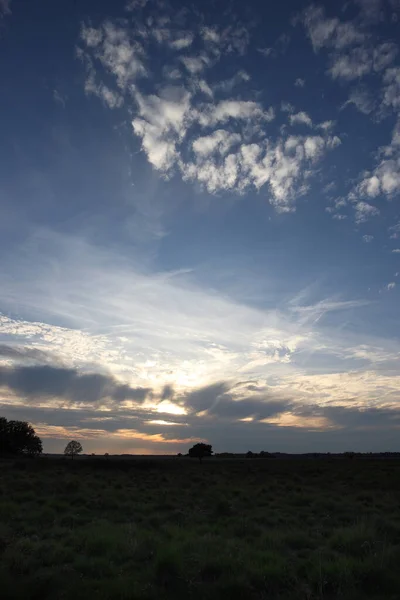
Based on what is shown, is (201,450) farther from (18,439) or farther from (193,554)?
(193,554)

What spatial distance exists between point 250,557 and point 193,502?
12.7m

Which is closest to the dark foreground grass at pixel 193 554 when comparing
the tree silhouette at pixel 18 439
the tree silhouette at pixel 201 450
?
the tree silhouette at pixel 18 439

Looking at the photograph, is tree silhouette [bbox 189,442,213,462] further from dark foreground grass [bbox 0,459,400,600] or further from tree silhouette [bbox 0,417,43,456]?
dark foreground grass [bbox 0,459,400,600]

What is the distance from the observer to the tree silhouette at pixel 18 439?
82688 millimetres

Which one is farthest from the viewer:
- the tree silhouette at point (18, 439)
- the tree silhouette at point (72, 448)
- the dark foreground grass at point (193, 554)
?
the tree silhouette at point (72, 448)

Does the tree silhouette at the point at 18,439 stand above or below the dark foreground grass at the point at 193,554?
above

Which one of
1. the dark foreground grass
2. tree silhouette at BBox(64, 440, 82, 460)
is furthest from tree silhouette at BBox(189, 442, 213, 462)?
the dark foreground grass

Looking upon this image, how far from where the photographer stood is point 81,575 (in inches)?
360

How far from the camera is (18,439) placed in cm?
8575

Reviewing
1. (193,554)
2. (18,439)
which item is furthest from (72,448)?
(193,554)

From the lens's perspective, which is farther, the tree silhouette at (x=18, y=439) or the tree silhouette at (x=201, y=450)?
the tree silhouette at (x=201, y=450)

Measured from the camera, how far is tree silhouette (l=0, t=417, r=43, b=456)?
82.7m

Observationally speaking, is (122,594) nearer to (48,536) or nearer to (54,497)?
(48,536)

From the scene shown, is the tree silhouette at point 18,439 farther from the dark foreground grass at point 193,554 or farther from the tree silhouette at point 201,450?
the dark foreground grass at point 193,554
